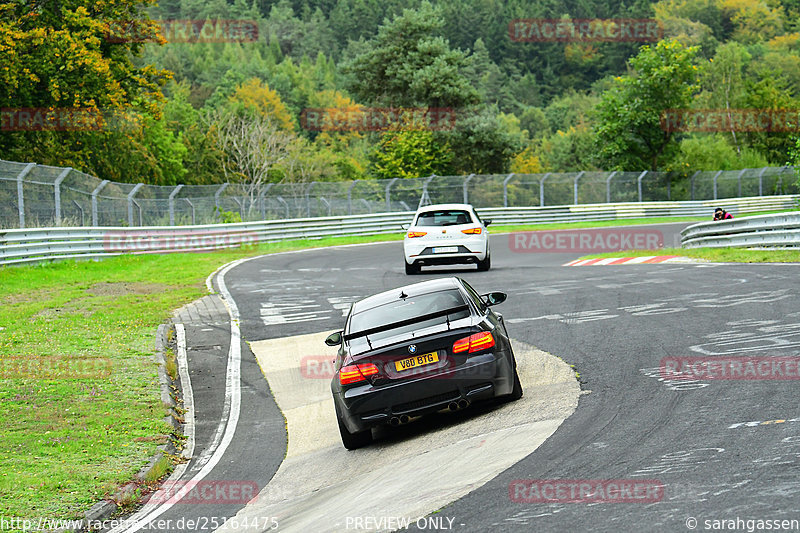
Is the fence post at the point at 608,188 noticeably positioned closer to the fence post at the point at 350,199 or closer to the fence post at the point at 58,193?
the fence post at the point at 350,199

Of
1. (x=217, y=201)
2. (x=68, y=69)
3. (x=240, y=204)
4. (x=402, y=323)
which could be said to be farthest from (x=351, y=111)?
(x=402, y=323)

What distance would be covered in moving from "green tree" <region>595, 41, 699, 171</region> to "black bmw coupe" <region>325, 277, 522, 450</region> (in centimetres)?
5526

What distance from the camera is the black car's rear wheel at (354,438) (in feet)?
28.8

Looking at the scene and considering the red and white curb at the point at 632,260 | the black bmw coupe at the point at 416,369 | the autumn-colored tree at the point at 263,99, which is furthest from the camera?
the autumn-colored tree at the point at 263,99

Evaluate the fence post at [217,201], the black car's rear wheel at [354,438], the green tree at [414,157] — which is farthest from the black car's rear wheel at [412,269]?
the green tree at [414,157]

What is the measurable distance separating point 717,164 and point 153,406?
62.4m

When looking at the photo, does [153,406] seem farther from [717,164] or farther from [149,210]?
[717,164]

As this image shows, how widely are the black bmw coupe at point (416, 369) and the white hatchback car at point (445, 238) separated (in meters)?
12.3

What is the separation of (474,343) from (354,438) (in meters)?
1.49

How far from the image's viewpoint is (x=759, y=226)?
22.7 metres

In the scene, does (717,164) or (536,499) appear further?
(717,164)

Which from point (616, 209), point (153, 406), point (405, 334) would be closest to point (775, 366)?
point (405, 334)

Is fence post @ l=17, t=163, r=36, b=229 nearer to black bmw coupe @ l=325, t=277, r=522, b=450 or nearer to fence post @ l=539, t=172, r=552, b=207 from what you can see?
black bmw coupe @ l=325, t=277, r=522, b=450

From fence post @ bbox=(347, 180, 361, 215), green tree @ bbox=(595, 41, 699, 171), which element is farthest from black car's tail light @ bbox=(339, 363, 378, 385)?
green tree @ bbox=(595, 41, 699, 171)
